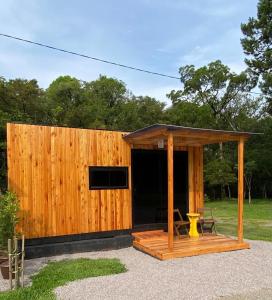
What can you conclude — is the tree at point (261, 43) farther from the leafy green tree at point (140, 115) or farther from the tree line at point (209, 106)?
the leafy green tree at point (140, 115)

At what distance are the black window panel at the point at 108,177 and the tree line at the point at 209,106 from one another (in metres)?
7.89

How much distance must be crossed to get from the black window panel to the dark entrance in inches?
12.7

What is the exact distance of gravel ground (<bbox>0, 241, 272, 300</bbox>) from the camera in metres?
4.17

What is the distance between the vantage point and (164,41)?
1285 cm

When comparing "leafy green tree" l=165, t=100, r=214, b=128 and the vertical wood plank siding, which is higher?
"leafy green tree" l=165, t=100, r=214, b=128

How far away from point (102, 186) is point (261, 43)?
13477 millimetres

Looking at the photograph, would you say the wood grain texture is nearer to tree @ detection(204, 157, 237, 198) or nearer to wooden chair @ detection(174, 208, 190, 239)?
wooden chair @ detection(174, 208, 190, 239)

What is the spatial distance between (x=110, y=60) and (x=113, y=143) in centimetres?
377

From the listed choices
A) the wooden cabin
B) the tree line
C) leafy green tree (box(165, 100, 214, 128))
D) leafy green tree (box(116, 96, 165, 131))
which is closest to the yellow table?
the wooden cabin

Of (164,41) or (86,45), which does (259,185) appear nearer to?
(164,41)

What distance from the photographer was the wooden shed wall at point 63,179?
248 inches

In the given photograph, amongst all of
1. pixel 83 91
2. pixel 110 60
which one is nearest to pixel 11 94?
pixel 110 60

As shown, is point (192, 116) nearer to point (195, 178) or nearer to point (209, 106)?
point (209, 106)

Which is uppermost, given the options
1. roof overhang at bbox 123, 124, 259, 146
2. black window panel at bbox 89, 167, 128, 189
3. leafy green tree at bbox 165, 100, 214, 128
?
leafy green tree at bbox 165, 100, 214, 128
